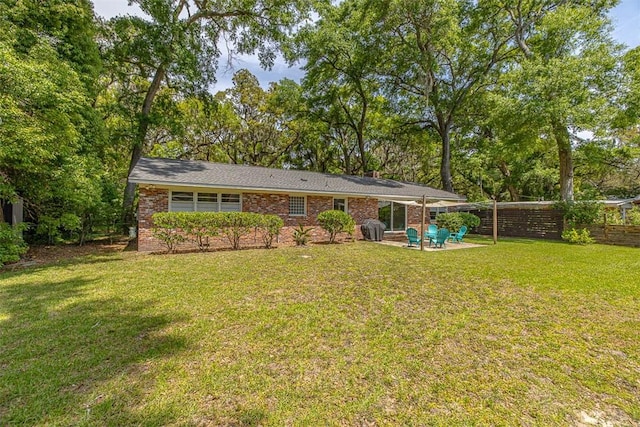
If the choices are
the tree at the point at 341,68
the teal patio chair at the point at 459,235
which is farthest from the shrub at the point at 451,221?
the tree at the point at 341,68

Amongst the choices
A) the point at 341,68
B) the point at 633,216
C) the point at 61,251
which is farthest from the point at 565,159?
the point at 61,251

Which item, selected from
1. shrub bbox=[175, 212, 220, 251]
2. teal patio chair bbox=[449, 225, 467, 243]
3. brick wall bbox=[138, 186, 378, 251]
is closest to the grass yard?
shrub bbox=[175, 212, 220, 251]

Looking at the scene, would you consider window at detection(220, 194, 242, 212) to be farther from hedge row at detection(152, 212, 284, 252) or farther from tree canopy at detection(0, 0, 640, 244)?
tree canopy at detection(0, 0, 640, 244)

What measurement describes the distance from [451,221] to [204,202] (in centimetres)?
1381

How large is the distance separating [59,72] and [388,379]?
11347 mm

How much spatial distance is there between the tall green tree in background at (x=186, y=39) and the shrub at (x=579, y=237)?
18682 millimetres

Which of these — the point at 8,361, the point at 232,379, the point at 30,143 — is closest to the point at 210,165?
the point at 30,143

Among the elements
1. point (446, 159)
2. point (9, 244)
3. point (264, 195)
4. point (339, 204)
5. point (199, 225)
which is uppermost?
point (446, 159)

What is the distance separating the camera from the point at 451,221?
17.5 metres

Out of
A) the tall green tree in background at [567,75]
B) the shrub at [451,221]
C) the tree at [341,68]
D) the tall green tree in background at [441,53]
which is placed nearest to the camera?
the tall green tree in background at [567,75]

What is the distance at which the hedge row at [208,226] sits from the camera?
10.6m

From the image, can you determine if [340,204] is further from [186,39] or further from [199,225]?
[186,39]

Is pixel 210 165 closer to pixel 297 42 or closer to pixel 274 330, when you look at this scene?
pixel 297 42

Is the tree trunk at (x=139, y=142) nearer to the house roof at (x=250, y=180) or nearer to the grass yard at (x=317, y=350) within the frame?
the house roof at (x=250, y=180)
